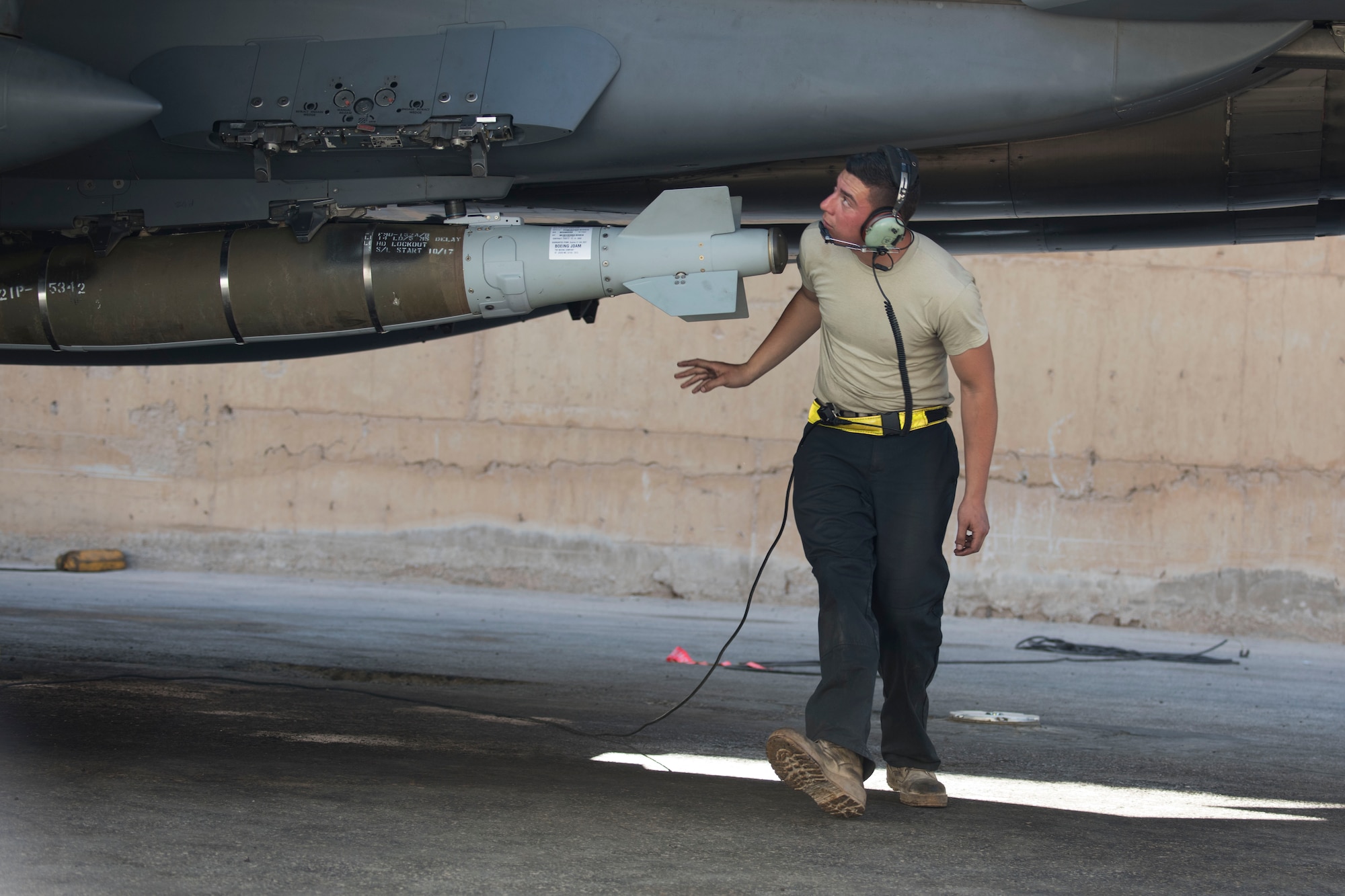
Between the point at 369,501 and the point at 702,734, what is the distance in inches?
312

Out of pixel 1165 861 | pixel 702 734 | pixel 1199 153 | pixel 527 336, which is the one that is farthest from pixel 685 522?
pixel 1165 861

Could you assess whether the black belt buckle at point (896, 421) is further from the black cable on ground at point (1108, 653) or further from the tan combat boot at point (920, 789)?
the black cable on ground at point (1108, 653)

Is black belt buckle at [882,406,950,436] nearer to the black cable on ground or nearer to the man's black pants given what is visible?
the man's black pants

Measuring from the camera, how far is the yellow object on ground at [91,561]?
10961 millimetres

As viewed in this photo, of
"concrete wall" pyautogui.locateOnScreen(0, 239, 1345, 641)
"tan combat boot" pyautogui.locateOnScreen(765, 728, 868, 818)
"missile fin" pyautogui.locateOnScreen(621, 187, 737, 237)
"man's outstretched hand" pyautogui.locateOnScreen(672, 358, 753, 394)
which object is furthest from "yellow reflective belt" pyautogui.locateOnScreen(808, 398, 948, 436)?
"concrete wall" pyautogui.locateOnScreen(0, 239, 1345, 641)

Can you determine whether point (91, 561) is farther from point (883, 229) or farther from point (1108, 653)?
point (883, 229)

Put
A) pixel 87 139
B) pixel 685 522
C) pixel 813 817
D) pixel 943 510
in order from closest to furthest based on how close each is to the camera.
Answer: pixel 813 817 → pixel 943 510 → pixel 87 139 → pixel 685 522

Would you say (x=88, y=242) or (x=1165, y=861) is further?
(x=88, y=242)

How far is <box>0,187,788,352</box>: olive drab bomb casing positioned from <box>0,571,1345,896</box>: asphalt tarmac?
51.0 inches

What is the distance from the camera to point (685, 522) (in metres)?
11.4

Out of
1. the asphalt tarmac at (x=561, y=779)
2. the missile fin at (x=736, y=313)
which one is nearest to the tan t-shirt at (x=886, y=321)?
the missile fin at (x=736, y=313)

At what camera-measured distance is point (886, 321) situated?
10.0ft

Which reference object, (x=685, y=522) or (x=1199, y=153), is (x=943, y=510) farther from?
(x=685, y=522)

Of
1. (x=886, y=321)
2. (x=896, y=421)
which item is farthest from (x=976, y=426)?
(x=886, y=321)
